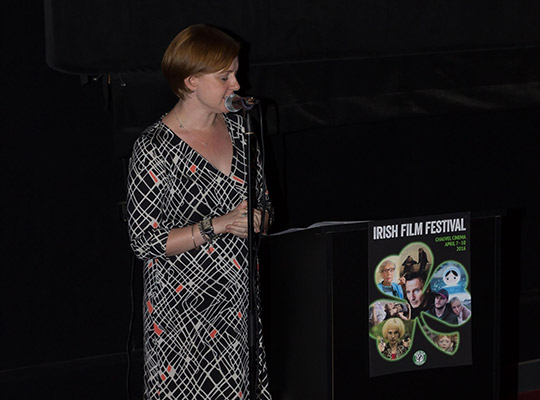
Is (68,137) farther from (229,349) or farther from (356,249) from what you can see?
(356,249)

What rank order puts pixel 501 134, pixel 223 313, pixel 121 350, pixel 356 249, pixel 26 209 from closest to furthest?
1. pixel 356 249
2. pixel 223 313
3. pixel 26 209
4. pixel 121 350
5. pixel 501 134

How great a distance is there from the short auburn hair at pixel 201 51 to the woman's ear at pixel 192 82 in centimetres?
1

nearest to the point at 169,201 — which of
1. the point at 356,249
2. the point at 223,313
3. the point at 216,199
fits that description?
the point at 216,199

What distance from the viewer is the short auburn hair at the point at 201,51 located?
2.65 m

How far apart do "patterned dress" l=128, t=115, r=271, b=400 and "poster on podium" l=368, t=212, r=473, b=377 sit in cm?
46

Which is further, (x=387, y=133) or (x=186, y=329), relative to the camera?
(x=387, y=133)

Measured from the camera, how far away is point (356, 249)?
8.81 ft

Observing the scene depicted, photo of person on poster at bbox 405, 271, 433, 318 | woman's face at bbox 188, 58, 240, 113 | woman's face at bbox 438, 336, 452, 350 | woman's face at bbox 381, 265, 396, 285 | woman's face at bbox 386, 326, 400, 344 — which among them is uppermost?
woman's face at bbox 188, 58, 240, 113

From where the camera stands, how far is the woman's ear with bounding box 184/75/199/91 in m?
2.68

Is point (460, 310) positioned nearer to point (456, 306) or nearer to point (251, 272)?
point (456, 306)

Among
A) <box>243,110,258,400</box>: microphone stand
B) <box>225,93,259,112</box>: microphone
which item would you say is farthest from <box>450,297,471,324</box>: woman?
<box>225,93,259,112</box>: microphone

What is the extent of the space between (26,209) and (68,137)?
0.33 meters

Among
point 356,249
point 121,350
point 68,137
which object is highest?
point 68,137

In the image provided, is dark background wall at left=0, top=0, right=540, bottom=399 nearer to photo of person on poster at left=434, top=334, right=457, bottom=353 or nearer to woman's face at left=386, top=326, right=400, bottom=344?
photo of person on poster at left=434, top=334, right=457, bottom=353
